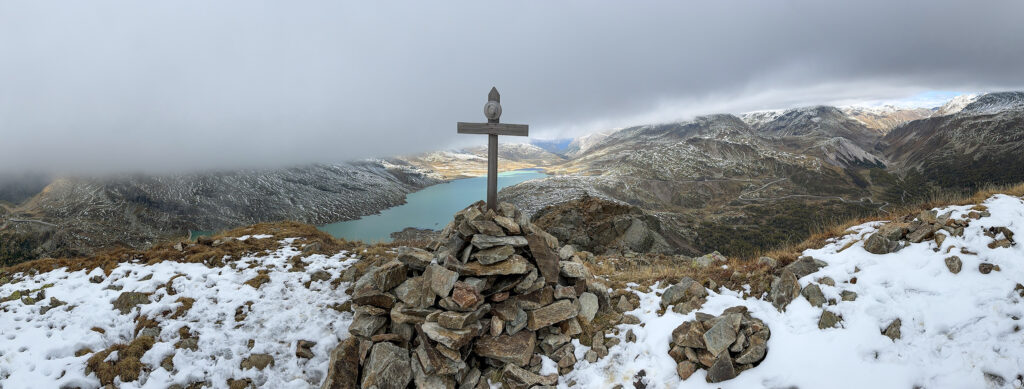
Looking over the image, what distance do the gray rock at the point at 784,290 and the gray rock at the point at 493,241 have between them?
16.9ft

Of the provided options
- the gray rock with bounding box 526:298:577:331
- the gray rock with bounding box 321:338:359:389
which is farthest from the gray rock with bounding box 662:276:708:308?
the gray rock with bounding box 321:338:359:389

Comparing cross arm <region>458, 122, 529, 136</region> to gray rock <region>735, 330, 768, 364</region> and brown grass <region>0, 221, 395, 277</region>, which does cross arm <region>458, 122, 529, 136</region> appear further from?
gray rock <region>735, 330, 768, 364</region>

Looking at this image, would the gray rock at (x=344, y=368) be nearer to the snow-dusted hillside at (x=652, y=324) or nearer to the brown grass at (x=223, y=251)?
the snow-dusted hillside at (x=652, y=324)

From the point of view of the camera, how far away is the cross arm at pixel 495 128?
31.8 feet

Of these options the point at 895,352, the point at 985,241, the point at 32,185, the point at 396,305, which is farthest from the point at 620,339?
the point at 32,185

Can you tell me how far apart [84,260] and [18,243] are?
169 m

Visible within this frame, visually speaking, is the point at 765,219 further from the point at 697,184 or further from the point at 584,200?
the point at 584,200

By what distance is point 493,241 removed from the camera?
816cm

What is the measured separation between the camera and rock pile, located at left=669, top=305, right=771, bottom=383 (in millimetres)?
6277

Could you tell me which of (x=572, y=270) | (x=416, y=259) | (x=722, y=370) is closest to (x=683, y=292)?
(x=722, y=370)

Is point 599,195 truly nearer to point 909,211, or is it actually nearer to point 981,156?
point 909,211

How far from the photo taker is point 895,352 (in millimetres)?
5617

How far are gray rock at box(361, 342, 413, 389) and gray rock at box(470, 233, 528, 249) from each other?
2586mm

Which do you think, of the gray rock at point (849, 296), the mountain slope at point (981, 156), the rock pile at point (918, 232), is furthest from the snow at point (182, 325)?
the mountain slope at point (981, 156)
